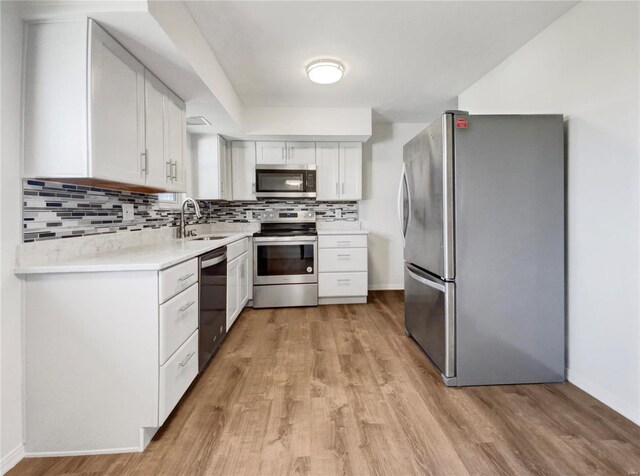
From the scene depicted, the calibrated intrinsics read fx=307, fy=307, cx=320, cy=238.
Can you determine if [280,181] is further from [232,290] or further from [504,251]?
[504,251]

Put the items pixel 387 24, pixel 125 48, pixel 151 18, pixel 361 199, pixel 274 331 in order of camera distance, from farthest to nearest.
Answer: pixel 361 199 → pixel 274 331 → pixel 387 24 → pixel 125 48 → pixel 151 18

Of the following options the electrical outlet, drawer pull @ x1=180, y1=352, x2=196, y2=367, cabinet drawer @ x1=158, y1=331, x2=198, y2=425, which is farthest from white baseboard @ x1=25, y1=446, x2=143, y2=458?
the electrical outlet

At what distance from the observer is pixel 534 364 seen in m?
1.93

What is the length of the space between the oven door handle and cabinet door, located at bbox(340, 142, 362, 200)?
806mm

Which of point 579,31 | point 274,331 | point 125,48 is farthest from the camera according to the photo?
point 274,331

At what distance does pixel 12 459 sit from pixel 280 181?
10.3 feet

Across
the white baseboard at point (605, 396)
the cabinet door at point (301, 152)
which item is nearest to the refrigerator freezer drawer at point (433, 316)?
the white baseboard at point (605, 396)

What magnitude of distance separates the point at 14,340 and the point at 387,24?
2673 mm

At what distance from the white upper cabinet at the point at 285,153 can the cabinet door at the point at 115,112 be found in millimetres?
2052

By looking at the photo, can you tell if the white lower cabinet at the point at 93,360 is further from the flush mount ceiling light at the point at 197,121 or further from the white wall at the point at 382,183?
the white wall at the point at 382,183

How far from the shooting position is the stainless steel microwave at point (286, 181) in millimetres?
3816

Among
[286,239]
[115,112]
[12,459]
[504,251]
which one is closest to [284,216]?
[286,239]

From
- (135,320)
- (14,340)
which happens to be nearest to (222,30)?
(135,320)

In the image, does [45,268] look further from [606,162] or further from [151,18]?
[606,162]
